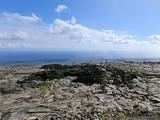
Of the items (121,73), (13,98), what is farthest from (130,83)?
(13,98)

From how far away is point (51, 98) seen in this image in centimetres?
920

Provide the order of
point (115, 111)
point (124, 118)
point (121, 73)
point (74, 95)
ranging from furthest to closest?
1. point (121, 73)
2. point (74, 95)
3. point (115, 111)
4. point (124, 118)

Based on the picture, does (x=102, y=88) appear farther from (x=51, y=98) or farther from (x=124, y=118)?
(x=51, y=98)

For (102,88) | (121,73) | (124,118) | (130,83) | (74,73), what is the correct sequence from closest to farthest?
1. (124,118)
2. (102,88)
3. (130,83)
4. (121,73)
5. (74,73)

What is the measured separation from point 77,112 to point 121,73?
386 inches

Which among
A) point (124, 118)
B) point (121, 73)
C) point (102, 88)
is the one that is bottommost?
point (124, 118)

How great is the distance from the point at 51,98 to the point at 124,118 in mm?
5676

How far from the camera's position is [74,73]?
16.4 m

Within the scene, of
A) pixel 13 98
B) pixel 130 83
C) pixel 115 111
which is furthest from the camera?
pixel 130 83

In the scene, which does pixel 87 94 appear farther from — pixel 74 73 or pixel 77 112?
pixel 74 73

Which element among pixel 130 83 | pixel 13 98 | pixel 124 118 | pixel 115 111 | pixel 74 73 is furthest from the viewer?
pixel 74 73

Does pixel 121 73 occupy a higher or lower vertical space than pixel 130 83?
higher

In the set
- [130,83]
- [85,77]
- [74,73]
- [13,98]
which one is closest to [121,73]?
[130,83]

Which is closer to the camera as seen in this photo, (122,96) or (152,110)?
(152,110)
